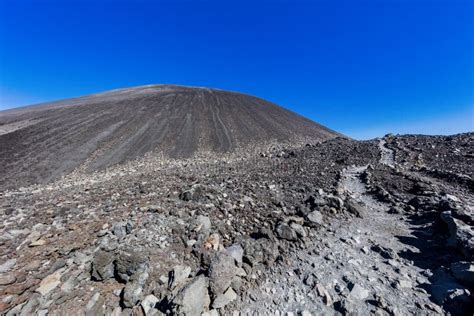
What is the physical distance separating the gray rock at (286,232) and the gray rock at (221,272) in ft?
5.34

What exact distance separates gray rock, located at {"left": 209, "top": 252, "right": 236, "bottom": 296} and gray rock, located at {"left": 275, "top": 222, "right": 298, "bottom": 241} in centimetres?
163

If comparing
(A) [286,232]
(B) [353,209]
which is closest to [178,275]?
(A) [286,232]

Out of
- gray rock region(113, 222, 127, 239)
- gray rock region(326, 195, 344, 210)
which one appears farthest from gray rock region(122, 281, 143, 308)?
gray rock region(326, 195, 344, 210)

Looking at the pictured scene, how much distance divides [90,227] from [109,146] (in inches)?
586

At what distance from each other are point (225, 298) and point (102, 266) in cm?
229

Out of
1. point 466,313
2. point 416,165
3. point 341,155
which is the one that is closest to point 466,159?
point 416,165

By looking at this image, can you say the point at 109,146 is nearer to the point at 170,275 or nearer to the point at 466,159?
the point at 170,275

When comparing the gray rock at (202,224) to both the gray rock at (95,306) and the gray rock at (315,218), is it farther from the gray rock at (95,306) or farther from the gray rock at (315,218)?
the gray rock at (315,218)

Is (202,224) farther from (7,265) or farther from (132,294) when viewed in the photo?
(7,265)

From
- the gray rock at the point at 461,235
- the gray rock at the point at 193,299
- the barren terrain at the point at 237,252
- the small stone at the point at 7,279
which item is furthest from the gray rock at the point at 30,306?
the gray rock at the point at 461,235

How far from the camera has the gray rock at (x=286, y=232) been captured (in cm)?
550

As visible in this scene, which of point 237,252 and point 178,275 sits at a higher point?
point 237,252

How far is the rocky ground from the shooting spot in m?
3.68

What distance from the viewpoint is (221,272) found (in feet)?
13.4
